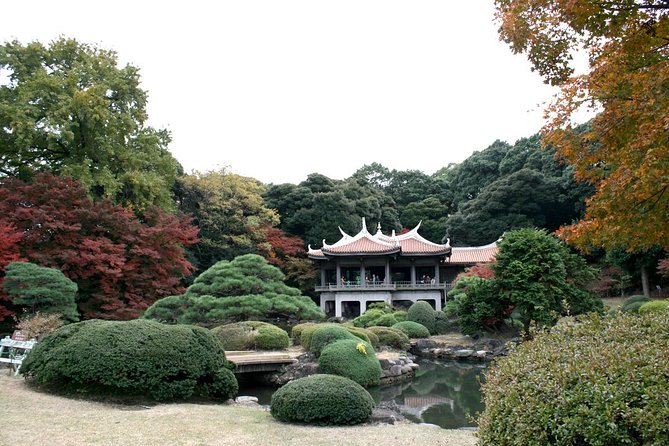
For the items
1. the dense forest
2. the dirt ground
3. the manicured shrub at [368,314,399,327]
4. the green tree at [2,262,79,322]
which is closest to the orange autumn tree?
the dense forest

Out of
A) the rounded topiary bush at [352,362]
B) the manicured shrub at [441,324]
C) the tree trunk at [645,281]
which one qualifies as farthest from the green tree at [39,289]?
the tree trunk at [645,281]

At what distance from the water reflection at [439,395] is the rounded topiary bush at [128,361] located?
164 inches

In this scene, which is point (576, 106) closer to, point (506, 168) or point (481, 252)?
point (481, 252)

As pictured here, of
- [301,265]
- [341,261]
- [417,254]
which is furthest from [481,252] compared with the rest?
[301,265]

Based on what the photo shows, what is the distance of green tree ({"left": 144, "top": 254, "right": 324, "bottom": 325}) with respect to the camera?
14.6 m

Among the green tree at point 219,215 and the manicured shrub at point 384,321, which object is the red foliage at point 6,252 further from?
the manicured shrub at point 384,321

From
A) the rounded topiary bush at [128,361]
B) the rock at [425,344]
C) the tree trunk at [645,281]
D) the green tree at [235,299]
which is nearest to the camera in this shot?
the rounded topiary bush at [128,361]

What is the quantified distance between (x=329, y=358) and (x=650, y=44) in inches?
356

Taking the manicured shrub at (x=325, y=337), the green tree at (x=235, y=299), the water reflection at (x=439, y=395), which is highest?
the green tree at (x=235, y=299)

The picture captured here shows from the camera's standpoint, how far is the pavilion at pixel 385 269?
2911 centimetres

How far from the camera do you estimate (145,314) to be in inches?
565

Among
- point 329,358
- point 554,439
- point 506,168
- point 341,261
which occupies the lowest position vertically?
point 329,358

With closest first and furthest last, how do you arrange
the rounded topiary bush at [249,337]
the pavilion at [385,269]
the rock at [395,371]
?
1. the rock at [395,371]
2. the rounded topiary bush at [249,337]
3. the pavilion at [385,269]

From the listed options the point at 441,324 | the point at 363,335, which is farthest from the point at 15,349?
the point at 441,324
